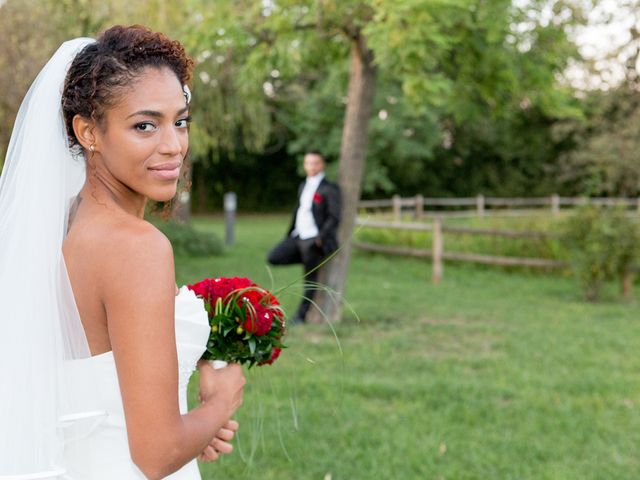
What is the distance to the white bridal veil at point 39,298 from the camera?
178cm

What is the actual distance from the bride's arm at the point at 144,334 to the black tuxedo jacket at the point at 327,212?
24.5 feet

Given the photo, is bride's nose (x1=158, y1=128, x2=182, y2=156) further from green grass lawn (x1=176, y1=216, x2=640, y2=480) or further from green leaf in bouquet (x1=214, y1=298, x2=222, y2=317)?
green grass lawn (x1=176, y1=216, x2=640, y2=480)

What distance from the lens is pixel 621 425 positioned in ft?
18.4

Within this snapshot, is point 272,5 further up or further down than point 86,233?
further up

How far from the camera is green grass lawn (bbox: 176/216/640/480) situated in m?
4.82

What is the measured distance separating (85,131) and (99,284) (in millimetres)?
353

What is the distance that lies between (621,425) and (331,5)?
4.76 m

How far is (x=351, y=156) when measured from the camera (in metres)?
9.59

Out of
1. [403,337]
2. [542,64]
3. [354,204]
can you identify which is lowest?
[403,337]

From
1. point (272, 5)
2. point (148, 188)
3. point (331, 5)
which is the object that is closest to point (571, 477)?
point (148, 188)

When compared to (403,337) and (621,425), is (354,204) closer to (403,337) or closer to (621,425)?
(403,337)

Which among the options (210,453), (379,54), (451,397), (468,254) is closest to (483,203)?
(468,254)

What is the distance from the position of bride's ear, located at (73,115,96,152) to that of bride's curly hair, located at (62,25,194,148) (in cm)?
1

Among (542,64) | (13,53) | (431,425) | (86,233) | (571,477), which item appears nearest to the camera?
(86,233)
